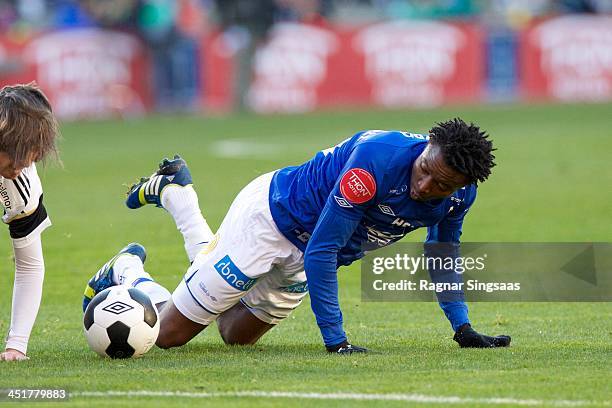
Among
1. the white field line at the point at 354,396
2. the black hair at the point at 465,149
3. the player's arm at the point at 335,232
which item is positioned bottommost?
the white field line at the point at 354,396

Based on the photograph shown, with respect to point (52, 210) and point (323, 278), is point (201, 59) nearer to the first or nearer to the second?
point (52, 210)

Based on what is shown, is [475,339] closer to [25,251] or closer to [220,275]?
[220,275]

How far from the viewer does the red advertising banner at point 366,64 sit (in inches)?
1438

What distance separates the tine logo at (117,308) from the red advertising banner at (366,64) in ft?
95.1

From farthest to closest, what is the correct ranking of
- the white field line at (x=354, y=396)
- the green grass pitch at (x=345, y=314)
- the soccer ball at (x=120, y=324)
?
the soccer ball at (x=120, y=324) → the green grass pitch at (x=345, y=314) → the white field line at (x=354, y=396)

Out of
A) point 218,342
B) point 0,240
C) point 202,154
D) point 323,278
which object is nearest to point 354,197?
point 323,278

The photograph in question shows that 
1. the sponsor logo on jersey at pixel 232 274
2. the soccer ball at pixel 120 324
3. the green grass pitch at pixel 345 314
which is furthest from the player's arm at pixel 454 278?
the soccer ball at pixel 120 324

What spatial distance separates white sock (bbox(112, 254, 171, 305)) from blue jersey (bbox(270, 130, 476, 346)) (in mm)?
1094

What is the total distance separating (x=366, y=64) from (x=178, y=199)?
2811cm

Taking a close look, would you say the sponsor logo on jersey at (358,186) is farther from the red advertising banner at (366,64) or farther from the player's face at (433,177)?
the red advertising banner at (366,64)

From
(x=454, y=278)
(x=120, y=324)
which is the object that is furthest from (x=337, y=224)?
(x=120, y=324)

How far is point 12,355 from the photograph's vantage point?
752 centimetres

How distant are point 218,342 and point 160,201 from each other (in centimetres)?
118

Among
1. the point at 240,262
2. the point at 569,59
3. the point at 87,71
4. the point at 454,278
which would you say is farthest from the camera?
the point at 569,59
